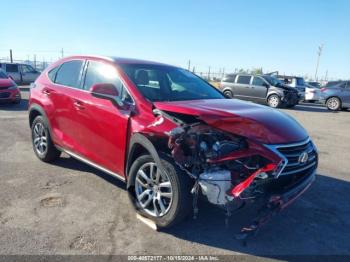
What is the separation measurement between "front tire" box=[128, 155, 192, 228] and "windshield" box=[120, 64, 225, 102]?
873 mm

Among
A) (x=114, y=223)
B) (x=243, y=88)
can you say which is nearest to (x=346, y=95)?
(x=243, y=88)

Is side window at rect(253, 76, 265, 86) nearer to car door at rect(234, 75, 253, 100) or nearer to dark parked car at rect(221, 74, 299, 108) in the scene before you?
dark parked car at rect(221, 74, 299, 108)

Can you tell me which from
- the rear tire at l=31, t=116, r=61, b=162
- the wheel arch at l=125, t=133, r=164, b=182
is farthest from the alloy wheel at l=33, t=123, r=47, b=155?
the wheel arch at l=125, t=133, r=164, b=182

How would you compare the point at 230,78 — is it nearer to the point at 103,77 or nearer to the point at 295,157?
the point at 103,77

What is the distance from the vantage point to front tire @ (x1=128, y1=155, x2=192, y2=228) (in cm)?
345

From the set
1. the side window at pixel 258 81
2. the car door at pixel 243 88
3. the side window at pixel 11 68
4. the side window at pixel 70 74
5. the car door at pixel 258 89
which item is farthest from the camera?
the side window at pixel 11 68

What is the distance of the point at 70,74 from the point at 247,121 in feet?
10.1

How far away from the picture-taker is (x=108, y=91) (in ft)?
13.7

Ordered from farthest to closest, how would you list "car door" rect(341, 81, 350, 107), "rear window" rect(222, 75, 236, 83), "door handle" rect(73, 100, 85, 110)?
"rear window" rect(222, 75, 236, 83), "car door" rect(341, 81, 350, 107), "door handle" rect(73, 100, 85, 110)

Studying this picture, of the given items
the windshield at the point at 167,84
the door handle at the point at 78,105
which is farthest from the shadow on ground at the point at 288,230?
the door handle at the point at 78,105

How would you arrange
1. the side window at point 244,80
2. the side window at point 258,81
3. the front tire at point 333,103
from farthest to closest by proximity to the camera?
the side window at point 244,80 → the side window at point 258,81 → the front tire at point 333,103

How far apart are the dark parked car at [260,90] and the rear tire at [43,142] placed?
1364cm

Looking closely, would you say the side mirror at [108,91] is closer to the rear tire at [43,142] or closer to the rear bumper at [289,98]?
the rear tire at [43,142]

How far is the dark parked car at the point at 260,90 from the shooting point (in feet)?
60.7
